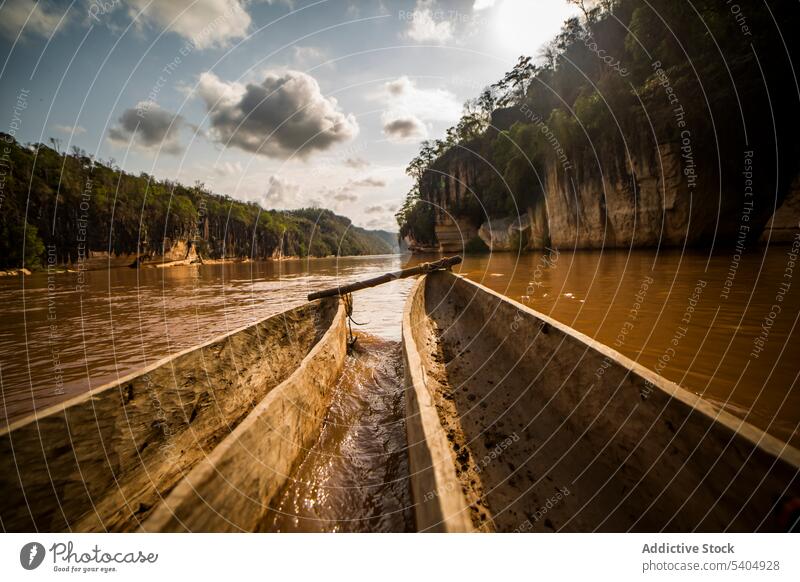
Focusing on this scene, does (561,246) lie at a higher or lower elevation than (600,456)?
higher

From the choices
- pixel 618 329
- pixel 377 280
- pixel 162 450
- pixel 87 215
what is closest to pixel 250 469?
pixel 162 450

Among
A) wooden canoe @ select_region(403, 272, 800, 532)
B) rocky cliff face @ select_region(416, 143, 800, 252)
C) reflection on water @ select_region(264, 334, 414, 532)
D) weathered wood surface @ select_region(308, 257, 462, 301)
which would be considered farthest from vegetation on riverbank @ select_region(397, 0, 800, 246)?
reflection on water @ select_region(264, 334, 414, 532)

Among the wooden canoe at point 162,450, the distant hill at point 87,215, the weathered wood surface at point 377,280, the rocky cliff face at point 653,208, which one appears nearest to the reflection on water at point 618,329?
the weathered wood surface at point 377,280

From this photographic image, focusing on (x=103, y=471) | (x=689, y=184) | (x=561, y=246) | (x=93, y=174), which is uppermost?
(x=93, y=174)

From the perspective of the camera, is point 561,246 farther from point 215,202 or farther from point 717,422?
point 215,202

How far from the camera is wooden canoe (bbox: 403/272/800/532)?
1403 millimetres

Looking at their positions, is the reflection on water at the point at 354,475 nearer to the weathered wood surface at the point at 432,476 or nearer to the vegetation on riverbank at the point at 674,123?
Answer: the weathered wood surface at the point at 432,476

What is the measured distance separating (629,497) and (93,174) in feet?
212

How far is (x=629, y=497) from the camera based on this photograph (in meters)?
1.94

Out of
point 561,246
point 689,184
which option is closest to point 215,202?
point 561,246

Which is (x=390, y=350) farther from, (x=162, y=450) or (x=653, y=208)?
(x=653, y=208)

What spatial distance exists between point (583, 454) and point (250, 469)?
2450 mm

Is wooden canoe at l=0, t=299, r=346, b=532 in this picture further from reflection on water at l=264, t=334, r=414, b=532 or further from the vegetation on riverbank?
the vegetation on riverbank

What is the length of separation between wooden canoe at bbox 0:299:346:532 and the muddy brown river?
0.47 metres
